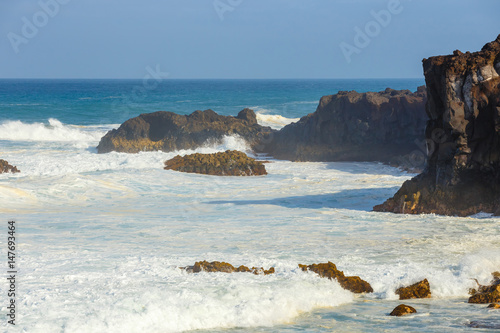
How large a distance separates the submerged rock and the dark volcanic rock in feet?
64.7

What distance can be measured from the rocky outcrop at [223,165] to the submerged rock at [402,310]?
656 inches

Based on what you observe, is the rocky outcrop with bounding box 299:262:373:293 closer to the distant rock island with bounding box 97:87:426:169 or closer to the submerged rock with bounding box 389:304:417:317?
the submerged rock with bounding box 389:304:417:317

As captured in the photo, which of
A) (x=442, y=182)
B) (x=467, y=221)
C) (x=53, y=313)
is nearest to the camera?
(x=53, y=313)

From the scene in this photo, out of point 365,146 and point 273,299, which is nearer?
point 273,299

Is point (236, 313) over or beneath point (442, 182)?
beneath

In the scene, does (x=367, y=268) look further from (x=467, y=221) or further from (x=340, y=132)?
(x=340, y=132)

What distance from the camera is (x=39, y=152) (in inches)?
1316

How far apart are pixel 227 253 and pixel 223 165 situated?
44.5 ft

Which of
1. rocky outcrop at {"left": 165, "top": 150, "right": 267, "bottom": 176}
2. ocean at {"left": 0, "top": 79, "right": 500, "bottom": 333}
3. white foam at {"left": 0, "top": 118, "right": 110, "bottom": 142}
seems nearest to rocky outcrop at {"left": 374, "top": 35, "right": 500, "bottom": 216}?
ocean at {"left": 0, "top": 79, "right": 500, "bottom": 333}

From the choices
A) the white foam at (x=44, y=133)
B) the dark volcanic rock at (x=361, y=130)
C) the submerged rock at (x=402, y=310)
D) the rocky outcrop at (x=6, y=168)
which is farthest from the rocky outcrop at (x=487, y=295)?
the white foam at (x=44, y=133)

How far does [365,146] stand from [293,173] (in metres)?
6.17

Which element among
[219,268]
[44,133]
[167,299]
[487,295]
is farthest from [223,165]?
[44,133]

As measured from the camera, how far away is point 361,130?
30312mm

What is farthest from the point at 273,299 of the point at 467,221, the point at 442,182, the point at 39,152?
the point at 39,152
